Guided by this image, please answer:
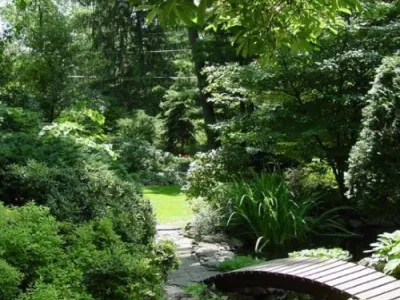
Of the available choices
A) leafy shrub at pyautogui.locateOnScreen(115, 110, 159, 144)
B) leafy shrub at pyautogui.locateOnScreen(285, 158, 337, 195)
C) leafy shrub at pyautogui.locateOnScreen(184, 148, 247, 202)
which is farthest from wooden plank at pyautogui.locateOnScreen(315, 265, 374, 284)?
leafy shrub at pyautogui.locateOnScreen(115, 110, 159, 144)

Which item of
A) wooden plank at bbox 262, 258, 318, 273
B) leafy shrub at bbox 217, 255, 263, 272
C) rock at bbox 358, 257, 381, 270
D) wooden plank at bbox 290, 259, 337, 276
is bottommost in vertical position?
leafy shrub at bbox 217, 255, 263, 272

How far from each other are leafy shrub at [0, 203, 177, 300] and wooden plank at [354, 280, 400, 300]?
4.34 feet

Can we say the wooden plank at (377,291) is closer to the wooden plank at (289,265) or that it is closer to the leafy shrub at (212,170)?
the wooden plank at (289,265)

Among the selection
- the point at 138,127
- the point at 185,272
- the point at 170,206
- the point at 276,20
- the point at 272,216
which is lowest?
the point at 170,206

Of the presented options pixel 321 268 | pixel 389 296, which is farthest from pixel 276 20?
pixel 321 268

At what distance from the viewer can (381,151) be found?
6.28 meters

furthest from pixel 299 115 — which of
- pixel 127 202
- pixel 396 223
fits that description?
pixel 127 202

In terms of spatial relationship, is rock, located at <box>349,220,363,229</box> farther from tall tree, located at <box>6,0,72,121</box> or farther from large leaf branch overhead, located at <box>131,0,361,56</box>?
tall tree, located at <box>6,0,72,121</box>

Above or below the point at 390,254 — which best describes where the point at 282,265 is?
below

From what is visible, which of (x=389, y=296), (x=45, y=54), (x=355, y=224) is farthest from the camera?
(x=45, y=54)

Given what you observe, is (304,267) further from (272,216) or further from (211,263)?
(272,216)

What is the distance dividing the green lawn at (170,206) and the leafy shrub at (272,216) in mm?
1070

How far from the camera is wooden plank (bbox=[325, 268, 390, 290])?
3.62m

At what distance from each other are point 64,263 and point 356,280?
6.82 ft
